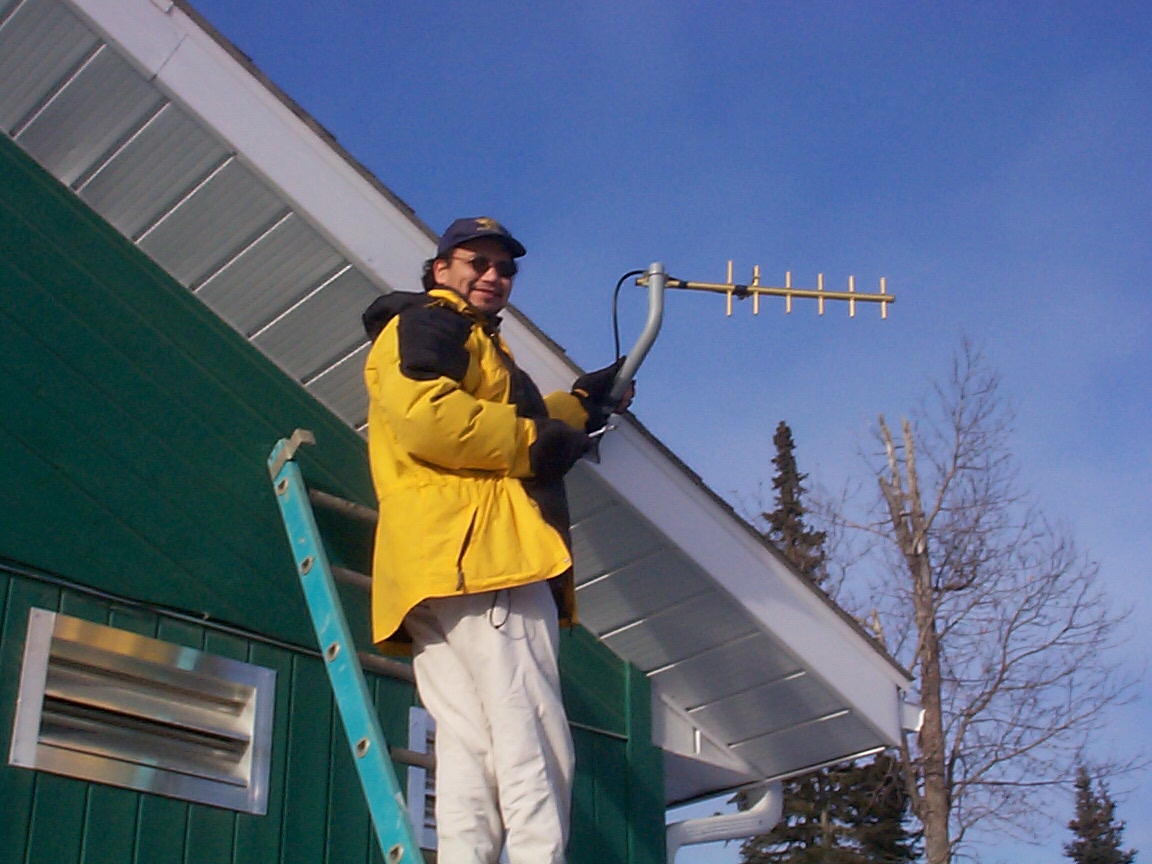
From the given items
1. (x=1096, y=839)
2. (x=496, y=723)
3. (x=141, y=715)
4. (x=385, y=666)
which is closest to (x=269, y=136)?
(x=385, y=666)

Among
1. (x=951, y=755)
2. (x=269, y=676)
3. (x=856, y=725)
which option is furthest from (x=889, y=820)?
(x=269, y=676)

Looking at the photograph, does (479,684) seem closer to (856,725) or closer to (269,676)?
(269,676)

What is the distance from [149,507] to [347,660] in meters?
0.76

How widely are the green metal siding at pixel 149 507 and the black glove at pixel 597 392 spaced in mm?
813

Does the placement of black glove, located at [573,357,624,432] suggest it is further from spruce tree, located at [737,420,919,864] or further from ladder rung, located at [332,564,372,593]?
spruce tree, located at [737,420,919,864]

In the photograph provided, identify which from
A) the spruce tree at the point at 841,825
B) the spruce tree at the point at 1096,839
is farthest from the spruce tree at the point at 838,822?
the spruce tree at the point at 1096,839

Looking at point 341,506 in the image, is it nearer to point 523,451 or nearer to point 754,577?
point 523,451

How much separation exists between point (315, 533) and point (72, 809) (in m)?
0.88

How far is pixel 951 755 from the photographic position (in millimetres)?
16922

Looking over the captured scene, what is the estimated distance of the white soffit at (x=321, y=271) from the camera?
13.0 feet

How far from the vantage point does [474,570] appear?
10.4ft

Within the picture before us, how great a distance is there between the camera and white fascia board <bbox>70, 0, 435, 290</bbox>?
3908 mm

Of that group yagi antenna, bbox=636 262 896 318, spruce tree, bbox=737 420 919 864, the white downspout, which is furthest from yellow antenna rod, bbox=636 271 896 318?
spruce tree, bbox=737 420 919 864

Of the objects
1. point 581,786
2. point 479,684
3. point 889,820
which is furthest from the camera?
point 889,820
